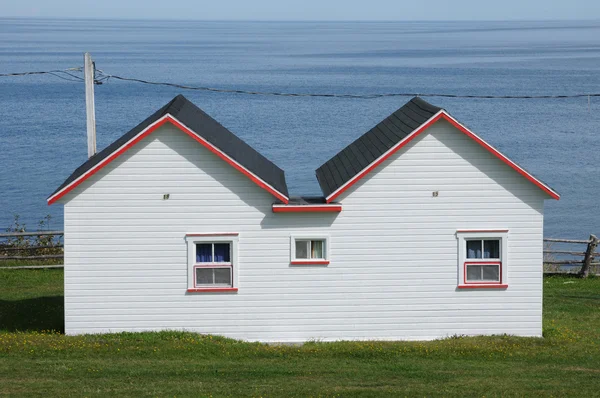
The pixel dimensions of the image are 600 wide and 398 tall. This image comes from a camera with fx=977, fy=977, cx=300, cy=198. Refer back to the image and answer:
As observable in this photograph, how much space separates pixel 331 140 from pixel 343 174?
44.8 m

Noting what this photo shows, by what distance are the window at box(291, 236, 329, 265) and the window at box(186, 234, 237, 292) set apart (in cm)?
134

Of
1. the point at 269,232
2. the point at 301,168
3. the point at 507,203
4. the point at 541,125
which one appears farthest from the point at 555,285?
the point at 541,125

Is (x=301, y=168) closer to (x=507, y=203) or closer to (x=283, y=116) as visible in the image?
(x=283, y=116)

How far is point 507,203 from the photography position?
2188 cm

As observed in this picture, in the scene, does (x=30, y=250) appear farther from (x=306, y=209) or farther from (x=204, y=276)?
(x=306, y=209)

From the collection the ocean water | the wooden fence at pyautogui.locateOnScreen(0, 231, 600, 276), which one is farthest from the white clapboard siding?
the ocean water

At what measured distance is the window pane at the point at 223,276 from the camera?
2170 cm

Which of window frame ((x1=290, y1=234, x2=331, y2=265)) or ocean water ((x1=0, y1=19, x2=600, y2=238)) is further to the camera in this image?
ocean water ((x1=0, y1=19, x2=600, y2=238))

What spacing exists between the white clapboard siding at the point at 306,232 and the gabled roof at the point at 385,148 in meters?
0.24

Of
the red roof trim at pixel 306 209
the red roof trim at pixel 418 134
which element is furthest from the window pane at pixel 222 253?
the red roof trim at pixel 418 134

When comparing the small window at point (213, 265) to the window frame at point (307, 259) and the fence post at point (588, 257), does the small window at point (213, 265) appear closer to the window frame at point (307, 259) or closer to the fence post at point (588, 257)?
the window frame at point (307, 259)

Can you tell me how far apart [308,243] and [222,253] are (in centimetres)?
193

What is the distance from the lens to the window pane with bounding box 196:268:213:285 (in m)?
21.7

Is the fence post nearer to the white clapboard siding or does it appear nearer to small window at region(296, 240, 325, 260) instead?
the white clapboard siding
